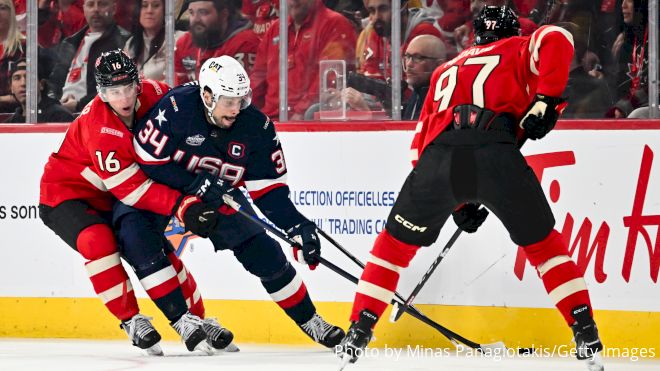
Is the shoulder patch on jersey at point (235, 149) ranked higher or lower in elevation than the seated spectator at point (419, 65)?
lower

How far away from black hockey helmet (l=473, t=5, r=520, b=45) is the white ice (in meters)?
1.16

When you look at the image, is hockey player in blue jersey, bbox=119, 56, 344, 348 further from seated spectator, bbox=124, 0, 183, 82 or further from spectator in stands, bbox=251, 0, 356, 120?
seated spectator, bbox=124, 0, 183, 82

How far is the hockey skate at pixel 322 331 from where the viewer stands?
5125mm

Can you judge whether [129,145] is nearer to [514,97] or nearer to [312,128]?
[312,128]

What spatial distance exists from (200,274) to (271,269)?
68 cm

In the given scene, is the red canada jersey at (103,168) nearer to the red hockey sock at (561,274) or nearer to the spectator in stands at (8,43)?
the spectator in stands at (8,43)

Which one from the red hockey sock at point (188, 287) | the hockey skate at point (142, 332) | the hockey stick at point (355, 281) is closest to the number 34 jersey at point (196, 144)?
the hockey stick at point (355, 281)

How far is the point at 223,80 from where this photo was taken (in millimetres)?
4844

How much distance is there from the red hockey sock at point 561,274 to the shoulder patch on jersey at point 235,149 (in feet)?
4.36

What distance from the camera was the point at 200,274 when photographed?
571 cm

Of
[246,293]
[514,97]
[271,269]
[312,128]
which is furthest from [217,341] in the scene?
[514,97]

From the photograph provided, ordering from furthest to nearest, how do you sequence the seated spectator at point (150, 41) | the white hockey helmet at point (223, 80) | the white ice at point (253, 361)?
the seated spectator at point (150, 41) < the white hockey helmet at point (223, 80) < the white ice at point (253, 361)

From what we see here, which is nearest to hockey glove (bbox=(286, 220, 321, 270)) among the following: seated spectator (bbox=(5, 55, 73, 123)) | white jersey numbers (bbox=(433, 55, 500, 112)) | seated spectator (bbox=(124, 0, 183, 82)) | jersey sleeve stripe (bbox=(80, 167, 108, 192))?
jersey sleeve stripe (bbox=(80, 167, 108, 192))

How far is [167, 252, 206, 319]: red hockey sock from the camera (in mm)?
5281
